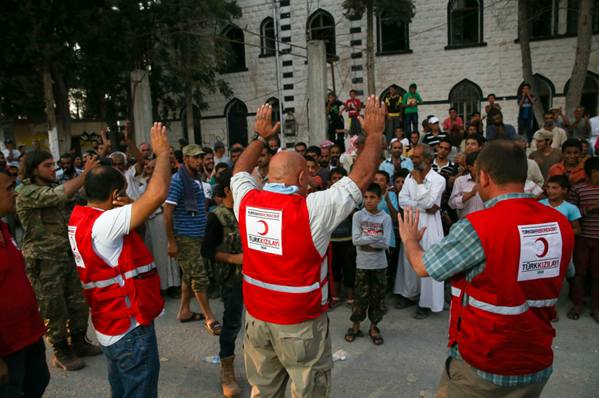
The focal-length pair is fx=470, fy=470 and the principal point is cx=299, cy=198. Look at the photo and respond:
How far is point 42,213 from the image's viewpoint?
432cm

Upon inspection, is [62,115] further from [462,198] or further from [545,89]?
[545,89]

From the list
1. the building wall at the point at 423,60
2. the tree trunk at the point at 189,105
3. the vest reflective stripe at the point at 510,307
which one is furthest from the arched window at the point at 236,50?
the vest reflective stripe at the point at 510,307

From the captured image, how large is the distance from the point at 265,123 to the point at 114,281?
1.35m

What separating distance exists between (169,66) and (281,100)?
4.84 m

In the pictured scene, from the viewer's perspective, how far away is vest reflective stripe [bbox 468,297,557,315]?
85.7 inches

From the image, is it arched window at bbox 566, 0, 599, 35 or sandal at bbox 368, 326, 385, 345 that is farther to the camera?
arched window at bbox 566, 0, 599, 35

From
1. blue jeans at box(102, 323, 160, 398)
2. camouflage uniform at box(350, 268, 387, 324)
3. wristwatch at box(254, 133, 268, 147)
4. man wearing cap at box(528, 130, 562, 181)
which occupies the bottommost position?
camouflage uniform at box(350, 268, 387, 324)

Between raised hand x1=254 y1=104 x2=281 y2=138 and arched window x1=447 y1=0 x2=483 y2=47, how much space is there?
16419 millimetres

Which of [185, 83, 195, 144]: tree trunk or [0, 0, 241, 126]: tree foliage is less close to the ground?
[0, 0, 241, 126]: tree foliage

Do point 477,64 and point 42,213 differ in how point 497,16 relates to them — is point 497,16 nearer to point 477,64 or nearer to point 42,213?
point 477,64

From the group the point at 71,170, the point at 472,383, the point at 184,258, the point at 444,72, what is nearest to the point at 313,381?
the point at 472,383

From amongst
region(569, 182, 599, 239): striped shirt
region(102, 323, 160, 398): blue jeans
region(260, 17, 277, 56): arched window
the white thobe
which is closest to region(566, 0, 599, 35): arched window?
region(260, 17, 277, 56): arched window

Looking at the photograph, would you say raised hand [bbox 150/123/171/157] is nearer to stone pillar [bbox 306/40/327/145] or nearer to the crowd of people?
the crowd of people

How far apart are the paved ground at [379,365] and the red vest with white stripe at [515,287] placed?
175 cm
